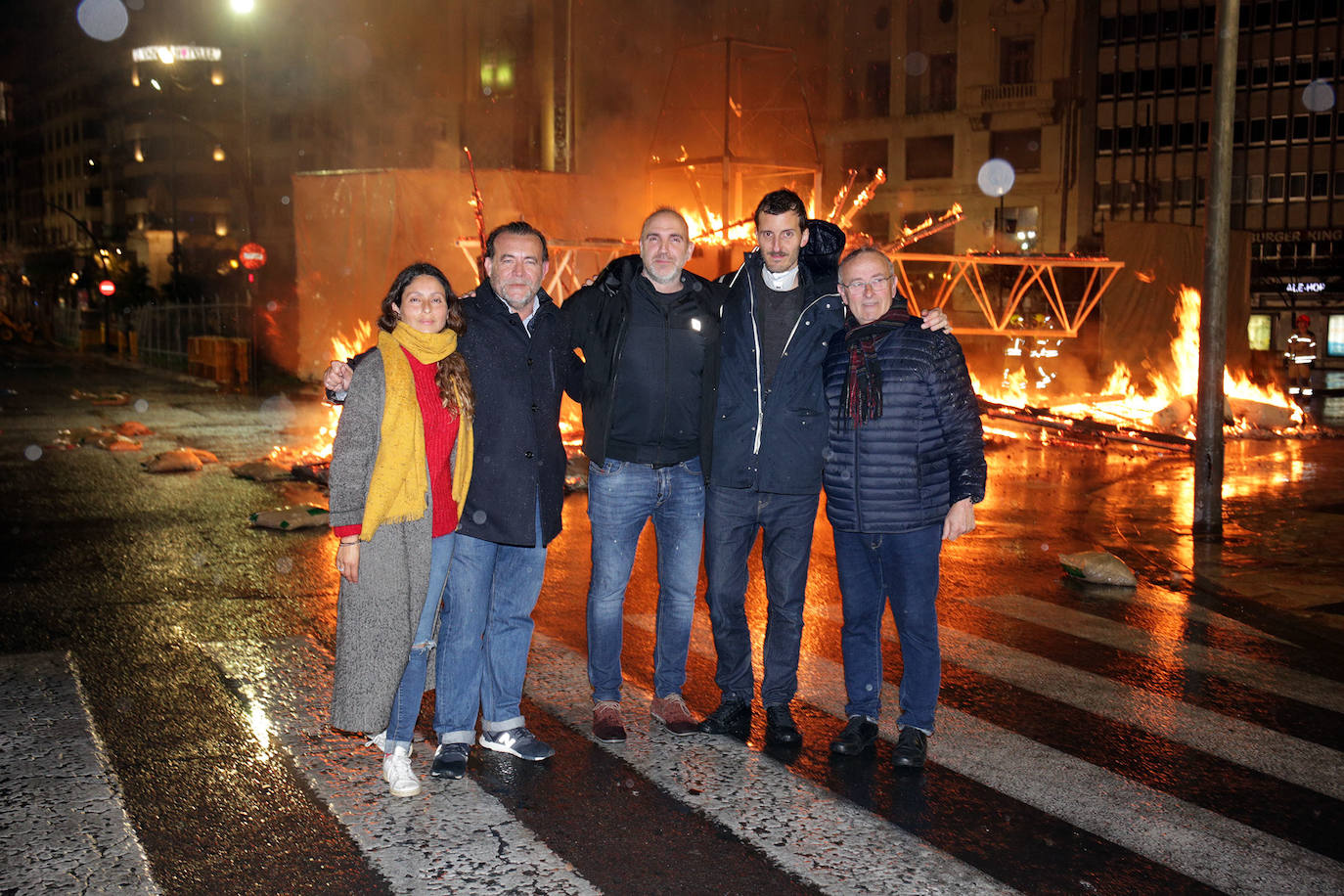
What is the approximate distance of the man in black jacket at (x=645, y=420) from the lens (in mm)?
4105

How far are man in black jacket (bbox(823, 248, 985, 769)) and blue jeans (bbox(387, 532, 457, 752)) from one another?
1324mm

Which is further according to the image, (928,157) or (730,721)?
(928,157)

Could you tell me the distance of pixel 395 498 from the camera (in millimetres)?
3576

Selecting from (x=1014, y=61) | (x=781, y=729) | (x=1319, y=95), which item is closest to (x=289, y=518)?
(x=781, y=729)

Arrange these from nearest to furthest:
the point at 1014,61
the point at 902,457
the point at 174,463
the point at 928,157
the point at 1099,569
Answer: the point at 902,457 → the point at 1099,569 → the point at 174,463 → the point at 1014,61 → the point at 928,157

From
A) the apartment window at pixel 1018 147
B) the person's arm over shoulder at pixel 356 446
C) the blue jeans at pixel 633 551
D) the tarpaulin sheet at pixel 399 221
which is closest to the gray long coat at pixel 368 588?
the person's arm over shoulder at pixel 356 446

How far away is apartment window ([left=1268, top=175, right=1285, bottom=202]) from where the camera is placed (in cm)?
4984

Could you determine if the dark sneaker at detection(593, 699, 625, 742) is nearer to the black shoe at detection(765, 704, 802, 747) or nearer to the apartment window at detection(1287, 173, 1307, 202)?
the black shoe at detection(765, 704, 802, 747)

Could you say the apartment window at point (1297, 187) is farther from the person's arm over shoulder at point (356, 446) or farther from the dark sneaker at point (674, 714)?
the person's arm over shoulder at point (356, 446)

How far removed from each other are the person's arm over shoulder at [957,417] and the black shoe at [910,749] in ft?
2.65

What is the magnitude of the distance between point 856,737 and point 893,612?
1.47 ft

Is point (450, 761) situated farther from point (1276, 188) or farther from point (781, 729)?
point (1276, 188)

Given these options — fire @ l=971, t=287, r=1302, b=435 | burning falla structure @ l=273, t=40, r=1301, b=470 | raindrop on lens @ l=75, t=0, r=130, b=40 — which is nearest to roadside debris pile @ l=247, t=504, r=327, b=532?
burning falla structure @ l=273, t=40, r=1301, b=470

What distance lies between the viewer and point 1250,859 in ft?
10.6
